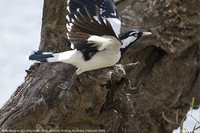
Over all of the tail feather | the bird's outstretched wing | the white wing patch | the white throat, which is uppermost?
the bird's outstretched wing

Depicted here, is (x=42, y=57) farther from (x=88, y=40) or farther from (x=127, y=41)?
(x=127, y=41)

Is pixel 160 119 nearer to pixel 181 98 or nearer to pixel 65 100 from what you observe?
pixel 181 98

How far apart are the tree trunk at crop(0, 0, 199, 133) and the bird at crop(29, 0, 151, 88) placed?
0.11 meters

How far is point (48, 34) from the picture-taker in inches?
79.4

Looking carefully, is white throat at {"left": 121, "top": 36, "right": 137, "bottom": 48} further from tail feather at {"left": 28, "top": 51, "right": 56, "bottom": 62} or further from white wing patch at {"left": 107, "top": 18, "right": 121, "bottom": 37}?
tail feather at {"left": 28, "top": 51, "right": 56, "bottom": 62}

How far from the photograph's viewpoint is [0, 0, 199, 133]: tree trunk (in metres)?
1.90

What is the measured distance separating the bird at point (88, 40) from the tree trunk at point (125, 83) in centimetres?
11

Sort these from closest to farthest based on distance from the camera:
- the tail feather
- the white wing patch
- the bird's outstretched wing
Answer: the bird's outstretched wing
the tail feather
the white wing patch

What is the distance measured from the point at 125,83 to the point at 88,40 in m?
0.34

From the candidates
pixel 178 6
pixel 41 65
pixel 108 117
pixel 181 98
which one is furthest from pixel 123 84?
pixel 181 98

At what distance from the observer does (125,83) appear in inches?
76.7

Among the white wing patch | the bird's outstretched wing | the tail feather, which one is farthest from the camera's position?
the white wing patch

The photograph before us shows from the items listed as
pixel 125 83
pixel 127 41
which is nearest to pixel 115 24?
pixel 127 41

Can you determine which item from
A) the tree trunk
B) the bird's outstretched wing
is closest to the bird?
the bird's outstretched wing
